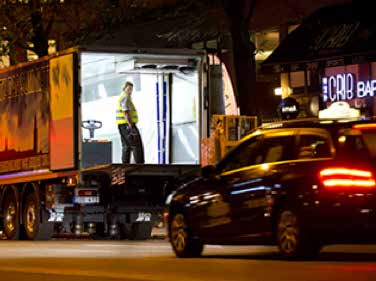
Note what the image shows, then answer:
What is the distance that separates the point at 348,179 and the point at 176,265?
240cm

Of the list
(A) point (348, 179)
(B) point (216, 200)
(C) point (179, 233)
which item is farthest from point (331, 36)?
(A) point (348, 179)

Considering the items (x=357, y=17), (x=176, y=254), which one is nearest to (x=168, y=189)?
(x=357, y=17)

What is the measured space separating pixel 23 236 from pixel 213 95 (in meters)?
4.83

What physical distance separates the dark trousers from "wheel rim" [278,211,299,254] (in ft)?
34.0

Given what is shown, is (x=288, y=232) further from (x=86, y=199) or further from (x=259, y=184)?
(x=86, y=199)

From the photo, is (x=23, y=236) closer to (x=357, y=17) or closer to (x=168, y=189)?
(x=168, y=189)

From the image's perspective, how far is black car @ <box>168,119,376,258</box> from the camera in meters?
14.4

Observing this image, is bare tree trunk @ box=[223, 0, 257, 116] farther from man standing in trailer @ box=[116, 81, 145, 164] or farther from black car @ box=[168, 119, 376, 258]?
black car @ box=[168, 119, 376, 258]

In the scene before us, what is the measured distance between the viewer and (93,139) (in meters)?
25.3

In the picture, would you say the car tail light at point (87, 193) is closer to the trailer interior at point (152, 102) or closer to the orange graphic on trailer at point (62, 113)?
the orange graphic on trailer at point (62, 113)

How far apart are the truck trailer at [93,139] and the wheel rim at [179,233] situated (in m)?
6.03

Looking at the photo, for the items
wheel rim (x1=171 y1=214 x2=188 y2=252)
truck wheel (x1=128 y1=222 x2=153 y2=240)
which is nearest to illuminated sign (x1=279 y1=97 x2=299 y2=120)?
truck wheel (x1=128 y1=222 x2=153 y2=240)

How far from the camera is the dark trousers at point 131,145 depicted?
83.0ft

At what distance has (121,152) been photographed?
84.7 ft
